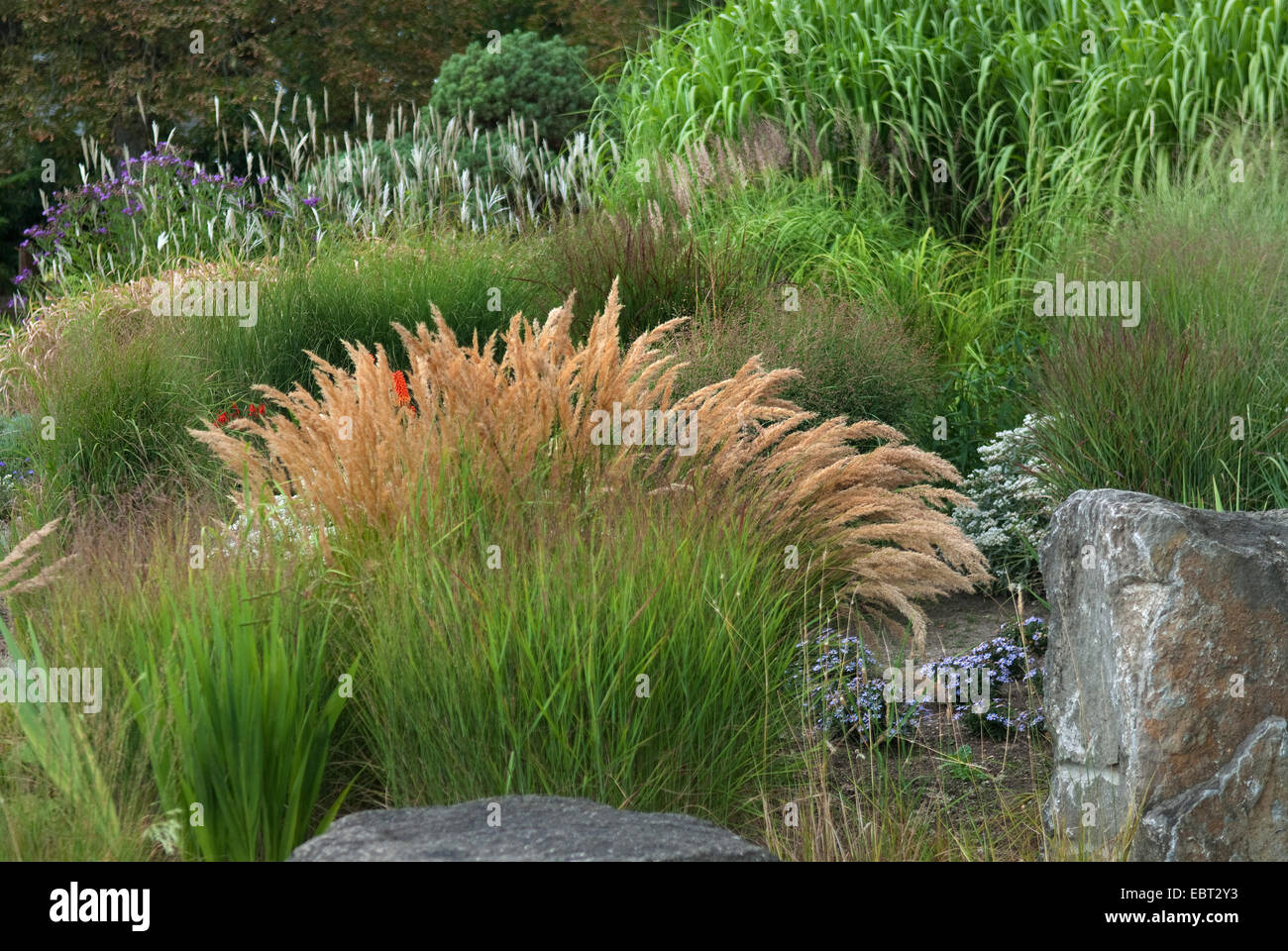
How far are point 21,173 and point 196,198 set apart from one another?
7.16 meters

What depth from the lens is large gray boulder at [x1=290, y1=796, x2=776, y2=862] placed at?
2.29 meters

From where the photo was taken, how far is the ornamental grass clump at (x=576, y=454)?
3729 millimetres

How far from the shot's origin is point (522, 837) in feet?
7.81

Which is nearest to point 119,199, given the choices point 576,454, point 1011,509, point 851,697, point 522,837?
point 576,454

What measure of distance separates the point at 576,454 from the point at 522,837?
1.84 m

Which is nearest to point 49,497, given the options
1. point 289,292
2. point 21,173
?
point 289,292

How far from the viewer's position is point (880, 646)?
14.7ft

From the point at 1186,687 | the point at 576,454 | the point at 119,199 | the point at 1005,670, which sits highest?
the point at 119,199

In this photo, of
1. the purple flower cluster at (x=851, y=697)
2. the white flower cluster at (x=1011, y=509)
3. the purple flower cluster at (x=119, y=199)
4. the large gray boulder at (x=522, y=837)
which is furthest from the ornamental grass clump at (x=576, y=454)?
the purple flower cluster at (x=119, y=199)

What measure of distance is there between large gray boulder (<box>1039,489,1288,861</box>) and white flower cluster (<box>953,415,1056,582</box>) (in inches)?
77.3

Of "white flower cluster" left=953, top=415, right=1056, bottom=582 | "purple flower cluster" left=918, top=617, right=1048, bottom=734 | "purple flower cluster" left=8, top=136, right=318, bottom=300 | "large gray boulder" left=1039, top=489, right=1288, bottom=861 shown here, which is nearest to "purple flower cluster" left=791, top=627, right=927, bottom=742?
"purple flower cluster" left=918, top=617, right=1048, bottom=734

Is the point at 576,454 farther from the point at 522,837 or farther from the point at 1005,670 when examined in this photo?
the point at 522,837

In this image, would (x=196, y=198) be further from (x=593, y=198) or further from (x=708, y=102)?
(x=708, y=102)

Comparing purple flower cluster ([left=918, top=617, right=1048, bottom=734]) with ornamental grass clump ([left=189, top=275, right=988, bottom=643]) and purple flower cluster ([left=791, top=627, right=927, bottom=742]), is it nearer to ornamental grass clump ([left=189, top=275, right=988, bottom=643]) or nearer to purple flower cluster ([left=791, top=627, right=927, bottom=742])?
purple flower cluster ([left=791, top=627, right=927, bottom=742])
